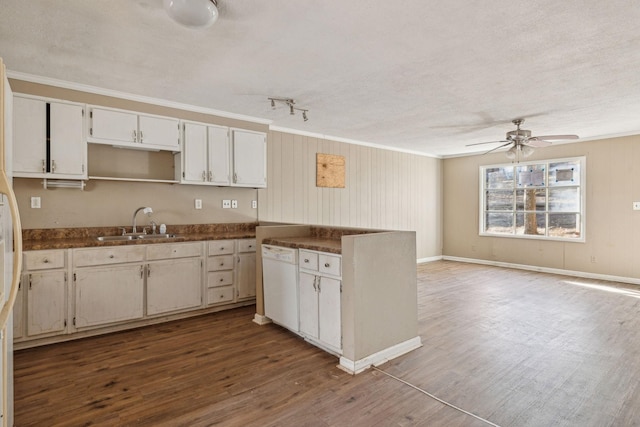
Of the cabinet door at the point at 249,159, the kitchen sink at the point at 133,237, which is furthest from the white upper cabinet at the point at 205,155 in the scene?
the kitchen sink at the point at 133,237

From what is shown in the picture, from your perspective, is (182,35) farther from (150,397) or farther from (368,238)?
(150,397)

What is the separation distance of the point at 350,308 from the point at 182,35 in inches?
92.3

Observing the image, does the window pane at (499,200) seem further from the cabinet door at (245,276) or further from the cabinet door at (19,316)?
the cabinet door at (19,316)

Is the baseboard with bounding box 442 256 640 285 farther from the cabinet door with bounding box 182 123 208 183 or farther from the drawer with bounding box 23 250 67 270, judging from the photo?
the drawer with bounding box 23 250 67 270

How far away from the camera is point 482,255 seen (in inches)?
295

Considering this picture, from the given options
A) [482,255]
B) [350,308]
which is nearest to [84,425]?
[350,308]

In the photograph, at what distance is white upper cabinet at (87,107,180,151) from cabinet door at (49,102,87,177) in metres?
0.11

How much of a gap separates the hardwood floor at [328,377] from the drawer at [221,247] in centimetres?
73

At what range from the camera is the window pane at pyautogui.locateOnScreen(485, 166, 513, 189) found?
23.4ft

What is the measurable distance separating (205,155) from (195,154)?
0.12 metres

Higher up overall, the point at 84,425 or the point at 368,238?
the point at 368,238

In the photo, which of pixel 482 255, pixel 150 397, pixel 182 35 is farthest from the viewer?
pixel 482 255

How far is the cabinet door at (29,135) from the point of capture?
3088 mm

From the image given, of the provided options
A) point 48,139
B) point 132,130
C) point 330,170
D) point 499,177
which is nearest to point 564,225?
point 499,177
